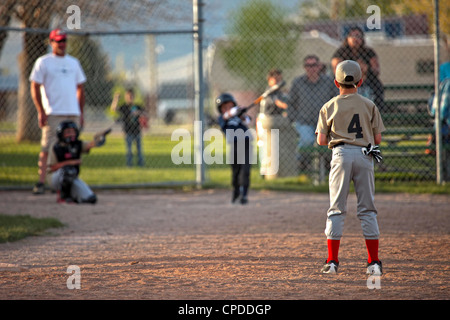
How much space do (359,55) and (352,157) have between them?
5.76m

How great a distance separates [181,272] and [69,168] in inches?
174

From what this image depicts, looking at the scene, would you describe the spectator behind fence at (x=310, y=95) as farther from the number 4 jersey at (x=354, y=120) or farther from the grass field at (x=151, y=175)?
the number 4 jersey at (x=354, y=120)

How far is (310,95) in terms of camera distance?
10.9 metres

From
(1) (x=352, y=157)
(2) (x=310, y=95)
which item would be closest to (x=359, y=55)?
(2) (x=310, y=95)

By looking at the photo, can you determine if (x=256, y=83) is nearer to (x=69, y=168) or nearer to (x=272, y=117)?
(x=272, y=117)

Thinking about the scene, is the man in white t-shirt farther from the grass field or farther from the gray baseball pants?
the gray baseball pants

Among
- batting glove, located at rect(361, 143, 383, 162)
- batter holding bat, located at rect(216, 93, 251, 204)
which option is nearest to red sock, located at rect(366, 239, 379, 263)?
batting glove, located at rect(361, 143, 383, 162)

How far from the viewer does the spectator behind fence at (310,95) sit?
10.7 meters

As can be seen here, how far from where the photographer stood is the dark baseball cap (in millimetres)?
4938

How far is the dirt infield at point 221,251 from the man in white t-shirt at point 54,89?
1102 mm

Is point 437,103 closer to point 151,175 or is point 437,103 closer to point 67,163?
point 67,163

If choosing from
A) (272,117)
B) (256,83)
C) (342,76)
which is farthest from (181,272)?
(256,83)

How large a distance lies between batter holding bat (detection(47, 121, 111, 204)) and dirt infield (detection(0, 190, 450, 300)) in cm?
20
